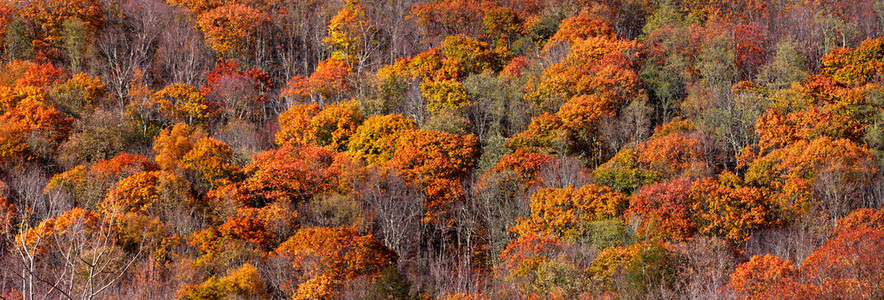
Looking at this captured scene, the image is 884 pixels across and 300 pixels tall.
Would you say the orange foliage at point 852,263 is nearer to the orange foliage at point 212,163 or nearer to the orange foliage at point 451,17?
the orange foliage at point 212,163

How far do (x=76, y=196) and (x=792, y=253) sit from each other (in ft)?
144

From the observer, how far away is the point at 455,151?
6225 cm

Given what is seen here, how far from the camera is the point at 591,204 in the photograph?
5356 centimetres

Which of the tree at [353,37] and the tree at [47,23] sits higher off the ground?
the tree at [47,23]

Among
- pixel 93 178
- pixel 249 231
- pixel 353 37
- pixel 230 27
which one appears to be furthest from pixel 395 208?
pixel 230 27

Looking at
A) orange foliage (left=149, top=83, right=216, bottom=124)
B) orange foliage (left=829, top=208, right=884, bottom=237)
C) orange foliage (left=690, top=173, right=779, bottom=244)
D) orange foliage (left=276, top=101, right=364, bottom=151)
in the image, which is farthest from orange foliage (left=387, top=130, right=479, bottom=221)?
orange foliage (left=829, top=208, right=884, bottom=237)

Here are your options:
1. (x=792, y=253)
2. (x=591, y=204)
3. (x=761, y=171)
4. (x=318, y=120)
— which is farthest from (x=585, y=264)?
(x=318, y=120)

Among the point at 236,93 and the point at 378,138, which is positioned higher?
the point at 236,93

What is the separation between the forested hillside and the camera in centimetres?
4606

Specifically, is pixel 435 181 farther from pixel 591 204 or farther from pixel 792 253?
pixel 792 253

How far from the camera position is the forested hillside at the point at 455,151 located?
151 ft

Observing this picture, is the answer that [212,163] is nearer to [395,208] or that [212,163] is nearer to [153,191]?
[153,191]

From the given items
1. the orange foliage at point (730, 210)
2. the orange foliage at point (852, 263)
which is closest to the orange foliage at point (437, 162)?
the orange foliage at point (730, 210)

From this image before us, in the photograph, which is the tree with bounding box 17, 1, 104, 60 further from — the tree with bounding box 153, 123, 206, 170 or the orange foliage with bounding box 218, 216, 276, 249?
the orange foliage with bounding box 218, 216, 276, 249
